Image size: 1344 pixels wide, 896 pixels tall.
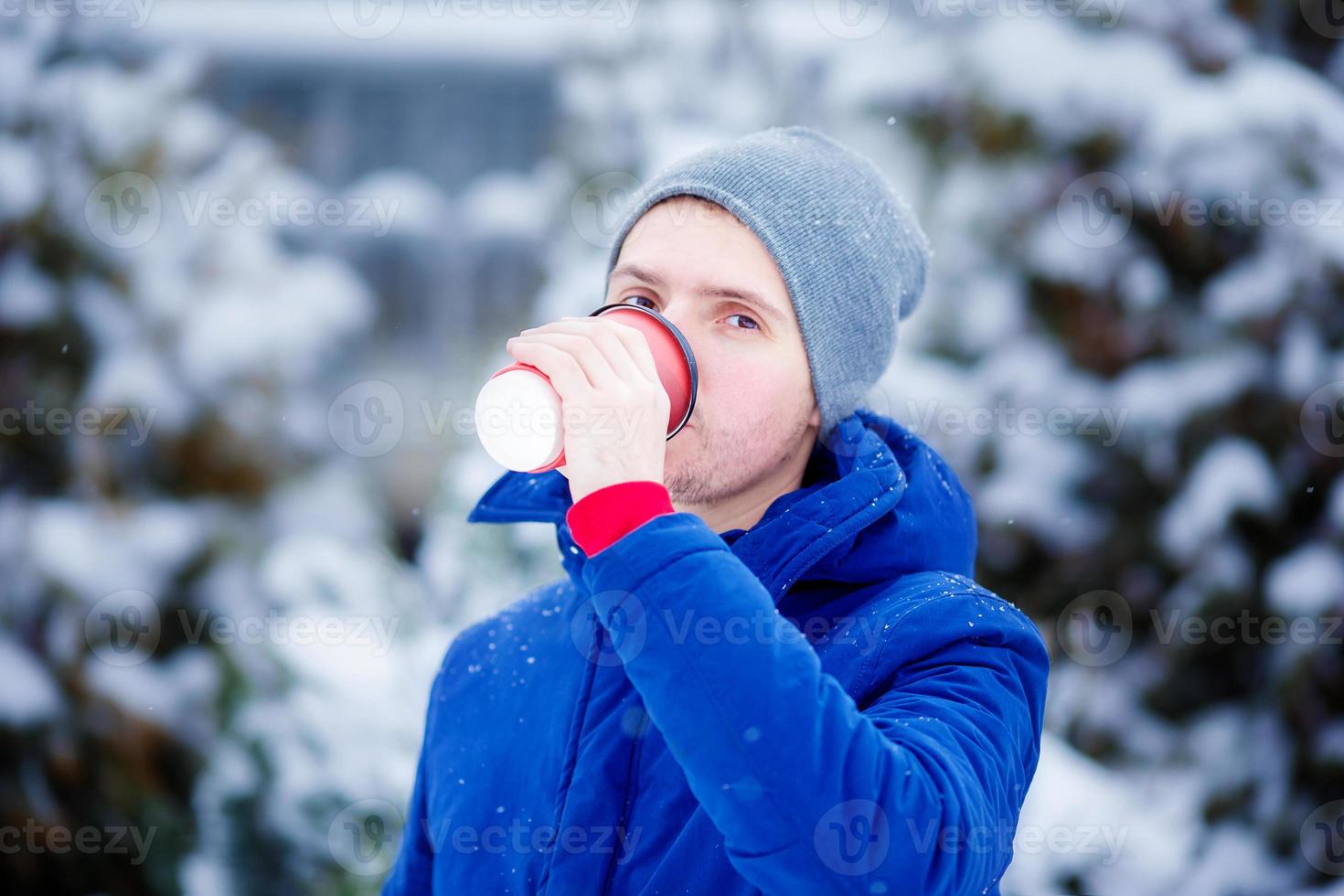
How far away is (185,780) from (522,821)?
2892mm

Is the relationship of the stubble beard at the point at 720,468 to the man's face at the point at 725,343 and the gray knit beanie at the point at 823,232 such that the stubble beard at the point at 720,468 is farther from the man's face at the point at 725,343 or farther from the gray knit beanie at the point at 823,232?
the gray knit beanie at the point at 823,232

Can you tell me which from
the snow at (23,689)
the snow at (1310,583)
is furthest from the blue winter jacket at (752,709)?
the snow at (23,689)

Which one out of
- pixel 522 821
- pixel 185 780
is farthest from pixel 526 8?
pixel 522 821

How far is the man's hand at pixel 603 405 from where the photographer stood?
40.5 inches

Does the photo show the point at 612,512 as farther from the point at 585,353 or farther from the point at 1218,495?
the point at 1218,495

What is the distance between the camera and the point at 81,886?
362cm

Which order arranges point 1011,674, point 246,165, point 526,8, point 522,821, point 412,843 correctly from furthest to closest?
point 526,8 → point 246,165 → point 412,843 → point 522,821 → point 1011,674

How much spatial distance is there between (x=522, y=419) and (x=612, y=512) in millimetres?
138

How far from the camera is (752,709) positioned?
3.02ft

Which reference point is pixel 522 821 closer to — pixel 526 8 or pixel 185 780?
pixel 185 780

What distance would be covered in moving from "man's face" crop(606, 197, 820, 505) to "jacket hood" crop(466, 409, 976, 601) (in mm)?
81

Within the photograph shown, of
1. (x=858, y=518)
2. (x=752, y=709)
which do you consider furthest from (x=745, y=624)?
(x=858, y=518)

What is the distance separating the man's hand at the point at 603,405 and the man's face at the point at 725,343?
0.27m

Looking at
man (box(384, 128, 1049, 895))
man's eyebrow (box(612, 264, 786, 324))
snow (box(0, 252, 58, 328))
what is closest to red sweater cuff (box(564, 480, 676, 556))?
man (box(384, 128, 1049, 895))
